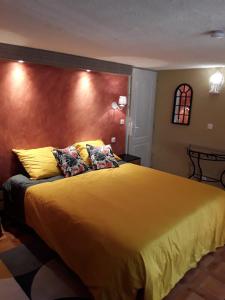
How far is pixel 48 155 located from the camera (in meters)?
3.20

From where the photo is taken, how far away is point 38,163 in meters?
3.06

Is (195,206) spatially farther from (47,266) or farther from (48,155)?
(48,155)

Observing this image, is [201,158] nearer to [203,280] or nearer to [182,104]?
A: [182,104]

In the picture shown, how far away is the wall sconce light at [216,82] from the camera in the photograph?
3951 mm

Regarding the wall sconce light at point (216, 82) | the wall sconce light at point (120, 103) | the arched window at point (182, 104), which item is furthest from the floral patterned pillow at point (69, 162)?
the wall sconce light at point (216, 82)

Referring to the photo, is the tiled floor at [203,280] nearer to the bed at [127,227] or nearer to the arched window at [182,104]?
the bed at [127,227]

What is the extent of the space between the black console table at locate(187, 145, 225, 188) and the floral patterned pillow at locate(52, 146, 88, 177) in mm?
2152

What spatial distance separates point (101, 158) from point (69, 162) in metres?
0.52

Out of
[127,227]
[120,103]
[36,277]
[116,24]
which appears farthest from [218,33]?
[36,277]

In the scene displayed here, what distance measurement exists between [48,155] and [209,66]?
2964 mm

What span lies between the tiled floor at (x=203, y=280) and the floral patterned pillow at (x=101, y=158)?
1.31 metres

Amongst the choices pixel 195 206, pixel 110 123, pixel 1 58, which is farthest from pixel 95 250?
pixel 110 123

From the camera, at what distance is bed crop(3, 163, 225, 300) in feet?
5.75

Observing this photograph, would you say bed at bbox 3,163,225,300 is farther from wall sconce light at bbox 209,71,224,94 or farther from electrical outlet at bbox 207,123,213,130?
wall sconce light at bbox 209,71,224,94
